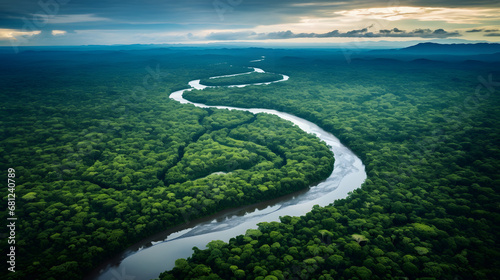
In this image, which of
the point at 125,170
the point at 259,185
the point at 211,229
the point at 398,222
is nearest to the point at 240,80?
the point at 125,170

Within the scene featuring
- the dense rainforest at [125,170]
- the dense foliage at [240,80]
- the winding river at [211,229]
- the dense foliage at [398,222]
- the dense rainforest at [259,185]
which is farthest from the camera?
the dense foliage at [240,80]

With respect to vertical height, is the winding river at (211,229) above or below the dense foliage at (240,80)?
below

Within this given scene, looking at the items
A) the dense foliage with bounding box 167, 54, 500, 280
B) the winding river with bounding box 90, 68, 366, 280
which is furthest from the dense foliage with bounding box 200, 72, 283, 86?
the winding river with bounding box 90, 68, 366, 280

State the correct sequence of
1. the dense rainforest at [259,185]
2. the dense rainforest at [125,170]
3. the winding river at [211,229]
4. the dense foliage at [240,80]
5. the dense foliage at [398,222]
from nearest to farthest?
the dense foliage at [398,222], the dense rainforest at [259,185], the winding river at [211,229], the dense rainforest at [125,170], the dense foliage at [240,80]

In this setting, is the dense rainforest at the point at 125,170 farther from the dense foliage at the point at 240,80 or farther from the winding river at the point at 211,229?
the dense foliage at the point at 240,80

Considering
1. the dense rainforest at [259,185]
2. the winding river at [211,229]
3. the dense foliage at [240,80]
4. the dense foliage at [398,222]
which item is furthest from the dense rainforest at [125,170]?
the dense foliage at [240,80]

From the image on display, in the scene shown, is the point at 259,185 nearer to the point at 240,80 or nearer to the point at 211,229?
the point at 211,229

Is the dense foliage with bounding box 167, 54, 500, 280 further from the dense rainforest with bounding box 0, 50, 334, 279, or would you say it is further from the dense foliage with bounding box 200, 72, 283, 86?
the dense foliage with bounding box 200, 72, 283, 86
